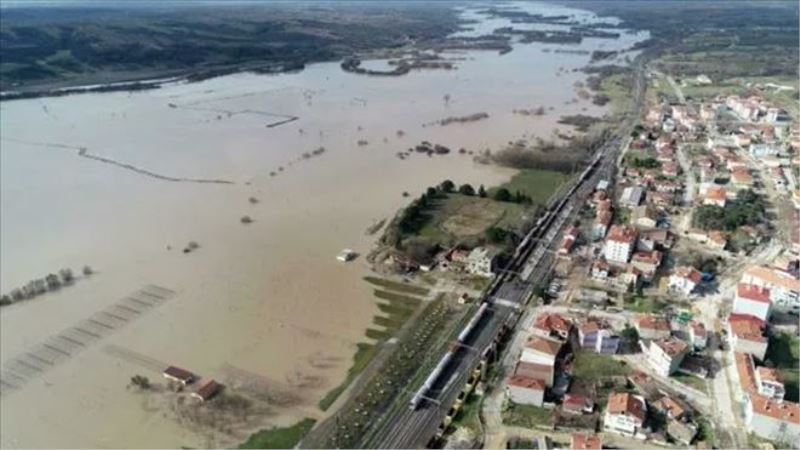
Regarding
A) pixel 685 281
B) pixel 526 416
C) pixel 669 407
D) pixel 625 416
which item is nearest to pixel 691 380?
pixel 669 407

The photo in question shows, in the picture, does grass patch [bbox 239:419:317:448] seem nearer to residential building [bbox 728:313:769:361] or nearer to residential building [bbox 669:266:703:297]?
residential building [bbox 728:313:769:361]

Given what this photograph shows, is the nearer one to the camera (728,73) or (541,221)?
(541,221)

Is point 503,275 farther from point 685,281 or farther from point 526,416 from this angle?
point 526,416

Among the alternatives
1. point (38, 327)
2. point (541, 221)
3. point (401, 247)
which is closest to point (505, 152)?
point (541, 221)

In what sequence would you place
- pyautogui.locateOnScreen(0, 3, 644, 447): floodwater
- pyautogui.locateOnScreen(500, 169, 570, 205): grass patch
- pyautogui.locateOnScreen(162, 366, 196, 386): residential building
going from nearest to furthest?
1. pyautogui.locateOnScreen(162, 366, 196, 386): residential building
2. pyautogui.locateOnScreen(0, 3, 644, 447): floodwater
3. pyautogui.locateOnScreen(500, 169, 570, 205): grass patch

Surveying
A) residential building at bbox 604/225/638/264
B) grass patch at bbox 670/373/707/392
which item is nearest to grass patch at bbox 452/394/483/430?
grass patch at bbox 670/373/707/392

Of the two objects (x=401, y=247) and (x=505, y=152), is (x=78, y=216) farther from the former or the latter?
(x=505, y=152)
